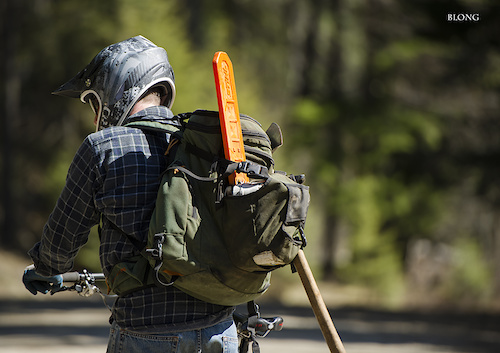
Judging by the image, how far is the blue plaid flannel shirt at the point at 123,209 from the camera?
2.35 m

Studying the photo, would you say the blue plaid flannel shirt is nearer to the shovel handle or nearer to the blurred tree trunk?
the shovel handle

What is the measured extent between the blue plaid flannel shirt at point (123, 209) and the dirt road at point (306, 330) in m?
5.74

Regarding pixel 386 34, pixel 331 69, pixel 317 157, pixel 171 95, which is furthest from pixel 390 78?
pixel 171 95

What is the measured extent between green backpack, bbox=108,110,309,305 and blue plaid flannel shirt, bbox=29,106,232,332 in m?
0.06

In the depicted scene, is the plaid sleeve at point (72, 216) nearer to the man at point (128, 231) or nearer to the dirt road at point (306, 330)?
the man at point (128, 231)

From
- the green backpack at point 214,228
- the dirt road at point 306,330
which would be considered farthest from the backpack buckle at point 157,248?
the dirt road at point 306,330

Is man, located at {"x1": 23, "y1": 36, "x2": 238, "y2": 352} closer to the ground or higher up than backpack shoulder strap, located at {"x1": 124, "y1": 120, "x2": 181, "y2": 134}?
closer to the ground

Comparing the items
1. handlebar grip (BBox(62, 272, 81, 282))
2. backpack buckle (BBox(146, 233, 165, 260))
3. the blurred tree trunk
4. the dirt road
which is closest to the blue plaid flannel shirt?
backpack buckle (BBox(146, 233, 165, 260))

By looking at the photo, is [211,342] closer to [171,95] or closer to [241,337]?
[241,337]

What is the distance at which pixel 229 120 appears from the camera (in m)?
2.34

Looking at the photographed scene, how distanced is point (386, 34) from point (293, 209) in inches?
677

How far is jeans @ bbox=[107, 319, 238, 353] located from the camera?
2330 millimetres

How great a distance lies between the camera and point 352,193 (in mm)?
20406

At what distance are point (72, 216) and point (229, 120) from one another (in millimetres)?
596
